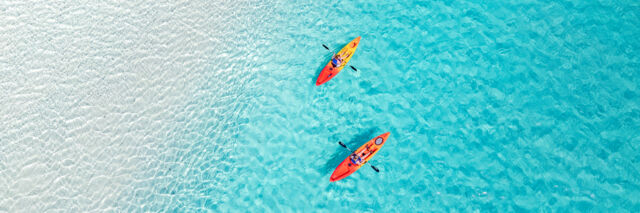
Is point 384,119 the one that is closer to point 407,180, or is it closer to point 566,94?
point 407,180

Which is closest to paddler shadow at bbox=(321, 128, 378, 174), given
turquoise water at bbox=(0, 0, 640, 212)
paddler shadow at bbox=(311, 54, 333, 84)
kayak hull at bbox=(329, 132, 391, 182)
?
turquoise water at bbox=(0, 0, 640, 212)

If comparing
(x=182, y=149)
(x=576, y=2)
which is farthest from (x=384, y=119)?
(x=576, y=2)

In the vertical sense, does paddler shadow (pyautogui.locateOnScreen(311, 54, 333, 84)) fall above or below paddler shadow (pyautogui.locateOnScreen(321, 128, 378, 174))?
above

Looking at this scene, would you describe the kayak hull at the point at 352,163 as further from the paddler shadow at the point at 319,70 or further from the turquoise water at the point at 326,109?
the paddler shadow at the point at 319,70

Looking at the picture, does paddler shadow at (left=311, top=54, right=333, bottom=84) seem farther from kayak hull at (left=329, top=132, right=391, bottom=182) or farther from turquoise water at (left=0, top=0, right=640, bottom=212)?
kayak hull at (left=329, top=132, right=391, bottom=182)

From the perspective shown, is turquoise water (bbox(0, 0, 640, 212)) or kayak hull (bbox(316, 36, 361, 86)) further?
kayak hull (bbox(316, 36, 361, 86))
